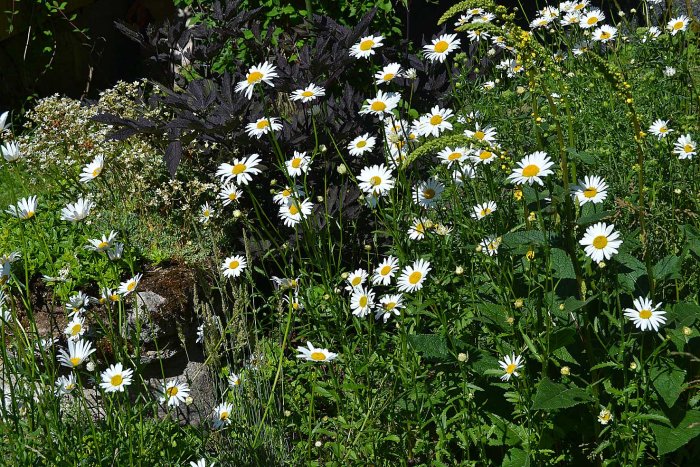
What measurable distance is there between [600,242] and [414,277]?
570 millimetres

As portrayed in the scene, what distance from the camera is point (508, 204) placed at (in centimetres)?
319

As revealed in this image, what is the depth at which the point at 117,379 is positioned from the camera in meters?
2.38

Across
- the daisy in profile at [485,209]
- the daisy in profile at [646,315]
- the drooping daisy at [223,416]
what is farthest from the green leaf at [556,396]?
the drooping daisy at [223,416]

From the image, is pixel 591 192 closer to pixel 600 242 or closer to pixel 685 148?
pixel 600 242

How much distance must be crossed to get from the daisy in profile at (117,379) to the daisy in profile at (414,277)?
832 millimetres

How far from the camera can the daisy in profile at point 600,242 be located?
7.50 ft

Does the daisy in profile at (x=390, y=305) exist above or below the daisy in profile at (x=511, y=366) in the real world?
above

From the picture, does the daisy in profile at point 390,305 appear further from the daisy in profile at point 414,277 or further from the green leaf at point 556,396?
the green leaf at point 556,396

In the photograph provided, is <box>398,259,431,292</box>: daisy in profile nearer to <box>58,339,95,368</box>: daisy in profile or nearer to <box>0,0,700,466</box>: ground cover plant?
<box>0,0,700,466</box>: ground cover plant

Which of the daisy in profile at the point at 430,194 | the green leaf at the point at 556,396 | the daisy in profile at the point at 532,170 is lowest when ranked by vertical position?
the green leaf at the point at 556,396

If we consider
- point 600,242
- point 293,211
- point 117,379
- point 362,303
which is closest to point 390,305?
point 362,303

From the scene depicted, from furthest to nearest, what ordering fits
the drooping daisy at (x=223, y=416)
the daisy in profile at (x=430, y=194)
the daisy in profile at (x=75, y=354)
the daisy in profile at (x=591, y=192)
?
the daisy in profile at (x=430, y=194)
the drooping daisy at (x=223, y=416)
the daisy in profile at (x=591, y=192)
the daisy in profile at (x=75, y=354)

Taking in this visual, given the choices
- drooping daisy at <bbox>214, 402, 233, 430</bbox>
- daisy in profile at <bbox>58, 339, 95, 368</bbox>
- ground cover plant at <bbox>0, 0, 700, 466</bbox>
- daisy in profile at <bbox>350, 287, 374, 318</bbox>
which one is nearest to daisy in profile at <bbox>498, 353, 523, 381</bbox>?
ground cover plant at <bbox>0, 0, 700, 466</bbox>

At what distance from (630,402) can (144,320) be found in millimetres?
1894
